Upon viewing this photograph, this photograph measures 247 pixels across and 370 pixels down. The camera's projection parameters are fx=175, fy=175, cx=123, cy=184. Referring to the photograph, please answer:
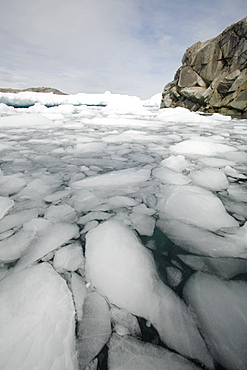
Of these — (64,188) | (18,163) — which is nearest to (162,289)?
(64,188)

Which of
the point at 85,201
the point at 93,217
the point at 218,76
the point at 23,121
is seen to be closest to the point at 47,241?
the point at 93,217

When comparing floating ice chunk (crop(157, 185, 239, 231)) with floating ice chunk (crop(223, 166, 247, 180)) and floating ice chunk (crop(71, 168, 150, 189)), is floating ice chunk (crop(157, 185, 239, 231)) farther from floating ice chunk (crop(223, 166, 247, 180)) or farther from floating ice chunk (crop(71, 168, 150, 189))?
floating ice chunk (crop(223, 166, 247, 180))

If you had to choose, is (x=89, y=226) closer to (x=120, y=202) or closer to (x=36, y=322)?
(x=120, y=202)

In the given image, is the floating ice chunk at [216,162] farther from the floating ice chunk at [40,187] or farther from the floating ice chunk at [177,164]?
the floating ice chunk at [40,187]

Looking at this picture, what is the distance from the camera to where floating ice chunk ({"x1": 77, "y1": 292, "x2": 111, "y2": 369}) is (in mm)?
448

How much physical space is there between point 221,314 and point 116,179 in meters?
1.00

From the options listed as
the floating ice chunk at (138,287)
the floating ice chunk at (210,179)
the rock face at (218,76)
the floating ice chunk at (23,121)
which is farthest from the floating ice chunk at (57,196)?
the rock face at (218,76)

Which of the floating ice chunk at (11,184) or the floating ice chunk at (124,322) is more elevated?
the floating ice chunk at (11,184)

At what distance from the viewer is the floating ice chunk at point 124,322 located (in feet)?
1.62

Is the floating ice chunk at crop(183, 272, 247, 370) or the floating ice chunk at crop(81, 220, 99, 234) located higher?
the floating ice chunk at crop(81, 220, 99, 234)

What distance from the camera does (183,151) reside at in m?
2.13

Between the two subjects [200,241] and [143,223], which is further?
[143,223]

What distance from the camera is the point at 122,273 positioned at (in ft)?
2.06

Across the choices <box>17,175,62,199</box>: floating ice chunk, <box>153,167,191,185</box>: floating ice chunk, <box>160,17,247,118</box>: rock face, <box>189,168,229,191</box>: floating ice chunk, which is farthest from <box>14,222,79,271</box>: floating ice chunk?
<box>160,17,247,118</box>: rock face
